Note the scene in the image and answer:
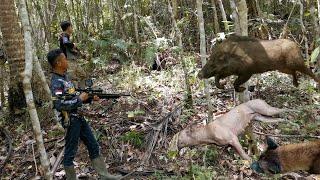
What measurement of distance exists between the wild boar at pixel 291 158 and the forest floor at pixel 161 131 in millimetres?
1566

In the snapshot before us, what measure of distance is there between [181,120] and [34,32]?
20.2 ft

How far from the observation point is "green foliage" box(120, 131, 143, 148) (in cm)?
643

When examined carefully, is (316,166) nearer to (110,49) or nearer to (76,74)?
(76,74)

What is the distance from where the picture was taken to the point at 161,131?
645cm

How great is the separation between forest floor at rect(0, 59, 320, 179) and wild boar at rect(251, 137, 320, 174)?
5.14 feet

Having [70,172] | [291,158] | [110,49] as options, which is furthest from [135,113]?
[110,49]

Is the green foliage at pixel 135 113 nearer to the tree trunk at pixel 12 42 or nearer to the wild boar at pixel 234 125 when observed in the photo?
the tree trunk at pixel 12 42

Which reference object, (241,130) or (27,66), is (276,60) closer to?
(241,130)

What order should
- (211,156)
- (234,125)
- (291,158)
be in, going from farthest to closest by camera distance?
(211,156) < (234,125) < (291,158)

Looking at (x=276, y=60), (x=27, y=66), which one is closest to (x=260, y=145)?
(x=276, y=60)

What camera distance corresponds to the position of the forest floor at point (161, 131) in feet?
19.0

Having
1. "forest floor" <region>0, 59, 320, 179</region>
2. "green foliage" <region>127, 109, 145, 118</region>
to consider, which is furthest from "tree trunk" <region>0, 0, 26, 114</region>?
"green foliage" <region>127, 109, 145, 118</region>

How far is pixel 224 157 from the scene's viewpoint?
19.9 ft

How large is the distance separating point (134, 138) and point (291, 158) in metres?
3.26
